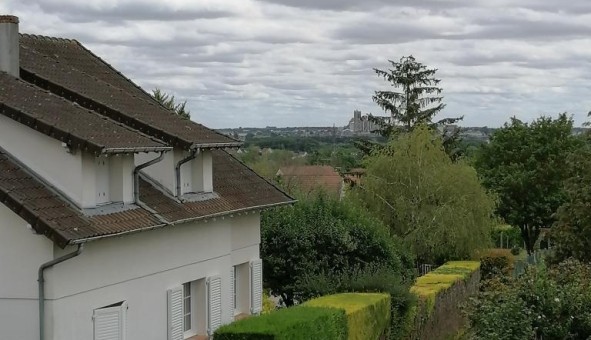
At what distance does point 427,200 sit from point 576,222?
6.87m

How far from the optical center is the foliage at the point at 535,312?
17266 mm

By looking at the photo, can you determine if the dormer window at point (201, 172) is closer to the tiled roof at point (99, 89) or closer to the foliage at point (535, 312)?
the tiled roof at point (99, 89)

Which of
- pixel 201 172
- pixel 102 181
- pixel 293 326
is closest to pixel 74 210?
pixel 102 181

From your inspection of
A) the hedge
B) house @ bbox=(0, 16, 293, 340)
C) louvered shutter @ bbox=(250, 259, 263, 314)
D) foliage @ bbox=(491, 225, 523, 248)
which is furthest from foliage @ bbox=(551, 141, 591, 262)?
foliage @ bbox=(491, 225, 523, 248)

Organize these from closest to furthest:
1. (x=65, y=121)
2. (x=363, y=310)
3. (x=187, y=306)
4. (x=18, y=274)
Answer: (x=18, y=274) < (x=65, y=121) < (x=187, y=306) < (x=363, y=310)

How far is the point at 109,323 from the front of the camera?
15.2m

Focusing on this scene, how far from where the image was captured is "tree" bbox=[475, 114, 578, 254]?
66938 mm

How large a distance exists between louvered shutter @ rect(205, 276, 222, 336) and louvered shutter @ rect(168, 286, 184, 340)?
4.22 feet

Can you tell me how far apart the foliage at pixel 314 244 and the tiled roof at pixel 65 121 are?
38.9 ft

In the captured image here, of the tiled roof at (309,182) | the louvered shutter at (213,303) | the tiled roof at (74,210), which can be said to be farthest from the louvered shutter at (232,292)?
the tiled roof at (309,182)

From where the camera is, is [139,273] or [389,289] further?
[389,289]

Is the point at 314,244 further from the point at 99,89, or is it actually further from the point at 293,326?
the point at 293,326

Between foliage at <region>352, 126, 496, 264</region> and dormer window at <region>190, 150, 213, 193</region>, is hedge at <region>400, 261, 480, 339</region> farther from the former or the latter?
foliage at <region>352, 126, 496, 264</region>

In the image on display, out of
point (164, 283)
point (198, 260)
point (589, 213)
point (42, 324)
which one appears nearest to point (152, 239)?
point (164, 283)
